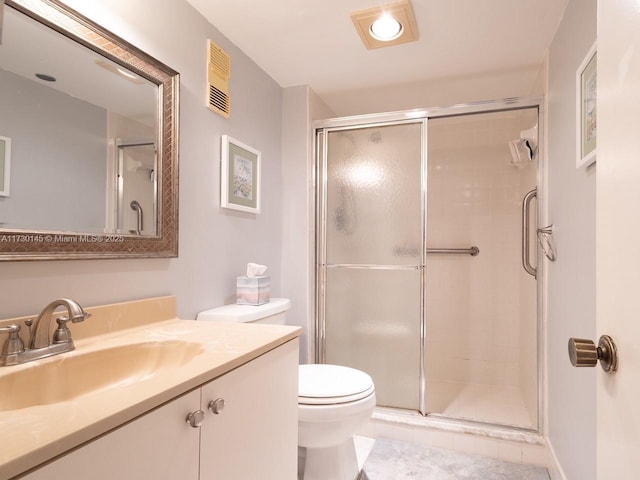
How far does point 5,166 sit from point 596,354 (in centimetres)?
137

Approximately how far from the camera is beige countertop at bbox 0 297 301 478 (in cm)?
55

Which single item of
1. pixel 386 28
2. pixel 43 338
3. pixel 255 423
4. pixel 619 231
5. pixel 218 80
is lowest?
pixel 255 423

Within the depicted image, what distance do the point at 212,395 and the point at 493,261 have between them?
273 cm

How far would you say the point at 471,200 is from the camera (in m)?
3.07

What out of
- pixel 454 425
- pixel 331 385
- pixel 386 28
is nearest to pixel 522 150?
pixel 386 28


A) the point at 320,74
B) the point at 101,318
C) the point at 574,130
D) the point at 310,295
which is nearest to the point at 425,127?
the point at 320,74

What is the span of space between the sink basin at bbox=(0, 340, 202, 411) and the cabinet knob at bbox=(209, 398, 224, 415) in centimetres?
23

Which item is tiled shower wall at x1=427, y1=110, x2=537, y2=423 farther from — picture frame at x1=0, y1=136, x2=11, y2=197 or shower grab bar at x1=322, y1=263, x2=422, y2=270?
picture frame at x1=0, y1=136, x2=11, y2=197

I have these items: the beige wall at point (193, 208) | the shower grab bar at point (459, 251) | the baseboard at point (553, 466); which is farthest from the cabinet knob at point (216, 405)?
the shower grab bar at point (459, 251)

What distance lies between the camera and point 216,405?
2.76 ft

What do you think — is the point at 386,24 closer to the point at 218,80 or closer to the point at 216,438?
the point at 218,80

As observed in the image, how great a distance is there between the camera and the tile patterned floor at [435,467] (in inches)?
71.0

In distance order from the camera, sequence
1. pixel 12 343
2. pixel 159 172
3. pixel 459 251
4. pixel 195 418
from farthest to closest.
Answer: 1. pixel 459 251
2. pixel 159 172
3. pixel 12 343
4. pixel 195 418

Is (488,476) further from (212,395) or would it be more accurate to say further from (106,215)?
(106,215)
